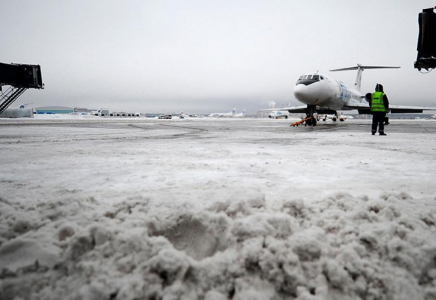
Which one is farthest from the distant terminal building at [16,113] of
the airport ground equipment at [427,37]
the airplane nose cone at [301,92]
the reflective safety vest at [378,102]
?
the airport ground equipment at [427,37]

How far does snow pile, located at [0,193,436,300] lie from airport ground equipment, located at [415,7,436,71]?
359 inches

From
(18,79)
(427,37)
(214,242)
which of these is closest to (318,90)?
(427,37)

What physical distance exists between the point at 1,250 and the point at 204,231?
858 mm

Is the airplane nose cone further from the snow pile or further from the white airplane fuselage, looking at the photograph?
the snow pile

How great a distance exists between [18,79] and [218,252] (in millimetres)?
27227

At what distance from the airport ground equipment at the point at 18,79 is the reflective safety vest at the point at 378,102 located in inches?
1006

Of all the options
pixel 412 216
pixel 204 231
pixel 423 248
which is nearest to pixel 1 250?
pixel 204 231

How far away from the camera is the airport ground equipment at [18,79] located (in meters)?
20.7

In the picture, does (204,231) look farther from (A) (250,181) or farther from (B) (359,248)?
(A) (250,181)

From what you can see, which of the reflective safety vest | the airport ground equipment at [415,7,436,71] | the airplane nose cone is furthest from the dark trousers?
the airplane nose cone

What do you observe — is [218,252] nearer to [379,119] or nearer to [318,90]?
[379,119]

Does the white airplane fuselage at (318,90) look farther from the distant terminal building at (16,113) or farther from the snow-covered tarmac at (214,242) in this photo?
the distant terminal building at (16,113)

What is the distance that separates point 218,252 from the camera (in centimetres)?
110

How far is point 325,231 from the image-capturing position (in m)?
1.21
